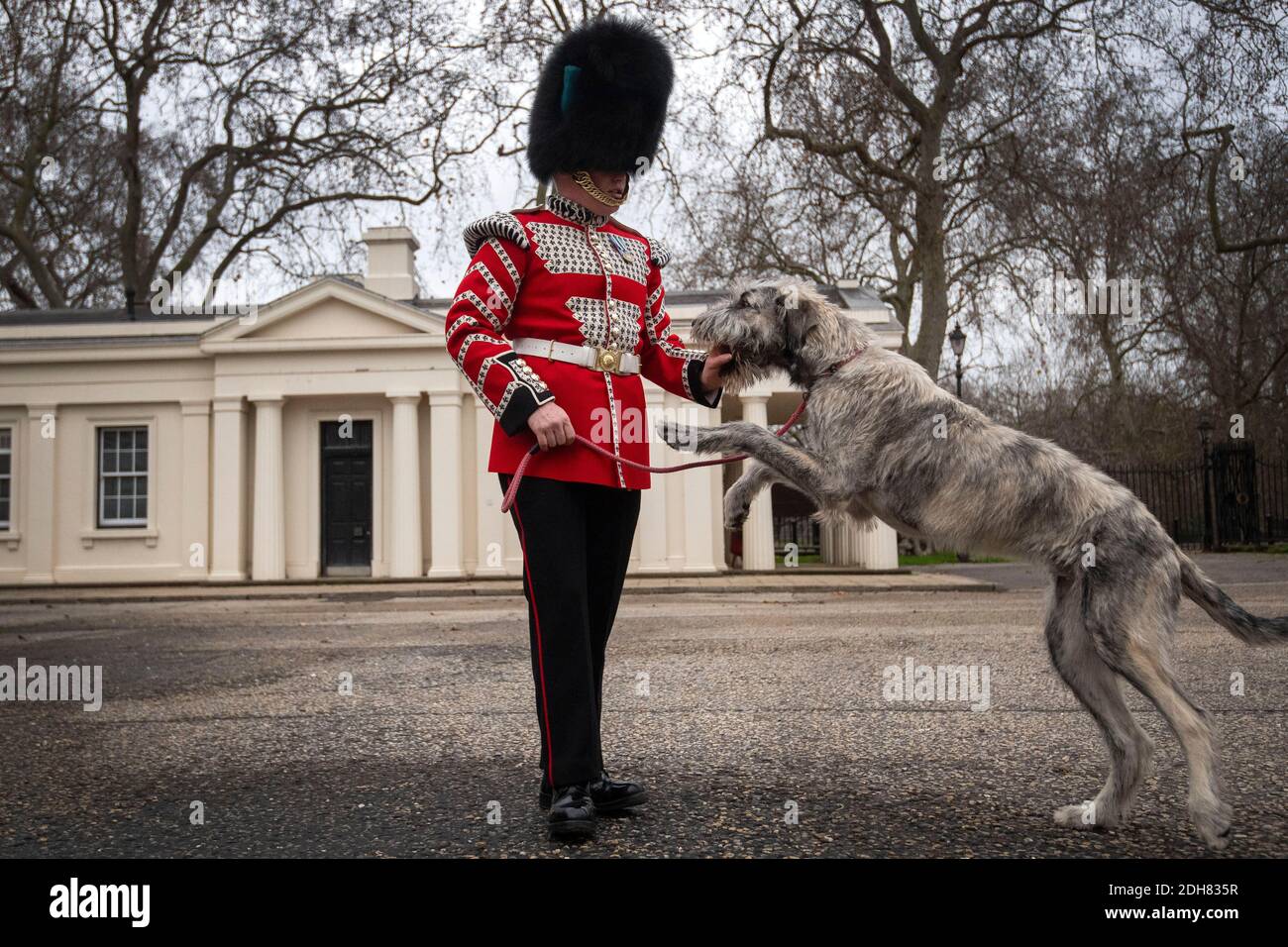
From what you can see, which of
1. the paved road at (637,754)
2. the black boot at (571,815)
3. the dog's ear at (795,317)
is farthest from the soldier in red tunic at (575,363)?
the paved road at (637,754)

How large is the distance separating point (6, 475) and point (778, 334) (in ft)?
94.0

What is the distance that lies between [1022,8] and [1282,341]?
40.1ft

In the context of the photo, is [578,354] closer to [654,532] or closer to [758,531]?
[654,532]

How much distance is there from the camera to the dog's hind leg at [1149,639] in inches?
146

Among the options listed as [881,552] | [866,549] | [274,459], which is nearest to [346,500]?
[274,459]

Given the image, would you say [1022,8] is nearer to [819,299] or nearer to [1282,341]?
[1282,341]

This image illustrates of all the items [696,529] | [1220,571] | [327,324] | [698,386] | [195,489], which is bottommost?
[1220,571]

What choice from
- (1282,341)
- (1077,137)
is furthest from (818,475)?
(1282,341)

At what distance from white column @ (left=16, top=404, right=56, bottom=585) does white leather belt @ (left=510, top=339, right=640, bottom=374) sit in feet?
88.3

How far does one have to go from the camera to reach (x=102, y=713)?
22.7 ft

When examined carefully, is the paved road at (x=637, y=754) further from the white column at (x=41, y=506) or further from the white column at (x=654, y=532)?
the white column at (x=41, y=506)

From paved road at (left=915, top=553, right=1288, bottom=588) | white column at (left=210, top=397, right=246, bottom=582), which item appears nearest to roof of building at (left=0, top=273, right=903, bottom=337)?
white column at (left=210, top=397, right=246, bottom=582)

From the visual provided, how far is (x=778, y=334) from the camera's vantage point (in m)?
4.56

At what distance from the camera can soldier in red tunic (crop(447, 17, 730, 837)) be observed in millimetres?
3957
